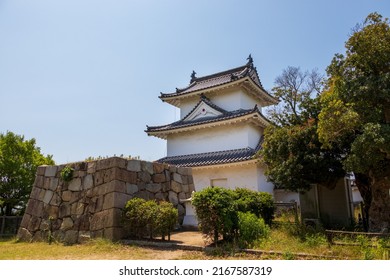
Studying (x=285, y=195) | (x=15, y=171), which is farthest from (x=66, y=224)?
(x=285, y=195)

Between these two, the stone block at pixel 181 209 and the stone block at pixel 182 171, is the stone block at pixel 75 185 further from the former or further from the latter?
the stone block at pixel 182 171

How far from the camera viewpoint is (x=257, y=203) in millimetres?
9617

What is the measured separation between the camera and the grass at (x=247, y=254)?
20.6 feet

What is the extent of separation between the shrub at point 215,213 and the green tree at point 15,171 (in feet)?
41.0

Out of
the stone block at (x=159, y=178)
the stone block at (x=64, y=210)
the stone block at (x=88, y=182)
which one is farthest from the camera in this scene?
the stone block at (x=159, y=178)

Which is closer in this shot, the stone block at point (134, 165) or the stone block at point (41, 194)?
the stone block at point (134, 165)

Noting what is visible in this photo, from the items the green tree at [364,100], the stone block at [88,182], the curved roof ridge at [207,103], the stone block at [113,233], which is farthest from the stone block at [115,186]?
the curved roof ridge at [207,103]

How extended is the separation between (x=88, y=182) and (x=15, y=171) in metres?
8.15

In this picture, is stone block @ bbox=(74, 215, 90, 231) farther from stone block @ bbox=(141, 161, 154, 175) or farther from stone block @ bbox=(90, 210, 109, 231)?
stone block @ bbox=(141, 161, 154, 175)

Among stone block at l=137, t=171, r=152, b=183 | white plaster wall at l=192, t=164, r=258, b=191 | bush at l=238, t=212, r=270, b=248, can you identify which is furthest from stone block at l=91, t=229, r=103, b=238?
white plaster wall at l=192, t=164, r=258, b=191

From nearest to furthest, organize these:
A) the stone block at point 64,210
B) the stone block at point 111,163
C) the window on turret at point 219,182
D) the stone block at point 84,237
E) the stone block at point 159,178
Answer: the stone block at point 84,237 → the stone block at point 111,163 → the stone block at point 64,210 → the stone block at point 159,178 → the window on turret at point 219,182

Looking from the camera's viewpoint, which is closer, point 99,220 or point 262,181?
point 99,220

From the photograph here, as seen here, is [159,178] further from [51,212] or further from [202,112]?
[202,112]

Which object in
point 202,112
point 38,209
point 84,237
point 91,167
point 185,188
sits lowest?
point 84,237
